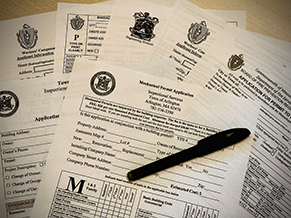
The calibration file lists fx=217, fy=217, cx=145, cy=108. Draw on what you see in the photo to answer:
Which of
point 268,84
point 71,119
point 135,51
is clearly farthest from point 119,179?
point 268,84

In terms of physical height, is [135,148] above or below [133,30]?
below

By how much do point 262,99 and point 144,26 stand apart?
333 mm

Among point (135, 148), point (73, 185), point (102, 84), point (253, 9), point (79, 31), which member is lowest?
point (73, 185)

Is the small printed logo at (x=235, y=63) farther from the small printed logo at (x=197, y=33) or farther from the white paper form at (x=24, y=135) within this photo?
the white paper form at (x=24, y=135)

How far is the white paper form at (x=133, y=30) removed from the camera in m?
0.52

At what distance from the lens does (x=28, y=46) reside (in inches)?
21.0

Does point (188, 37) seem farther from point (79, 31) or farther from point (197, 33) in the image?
point (79, 31)

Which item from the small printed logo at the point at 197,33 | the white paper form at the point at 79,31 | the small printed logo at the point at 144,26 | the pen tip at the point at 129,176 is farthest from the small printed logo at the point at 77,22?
the pen tip at the point at 129,176

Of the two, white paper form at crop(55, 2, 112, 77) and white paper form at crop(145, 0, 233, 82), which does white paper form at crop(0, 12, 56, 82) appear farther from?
white paper form at crop(145, 0, 233, 82)

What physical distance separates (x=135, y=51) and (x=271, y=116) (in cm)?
36

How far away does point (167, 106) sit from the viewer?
0.50 metres

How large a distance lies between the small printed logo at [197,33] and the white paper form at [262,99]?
37mm

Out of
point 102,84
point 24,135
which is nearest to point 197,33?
point 102,84

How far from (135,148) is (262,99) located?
1.05ft
